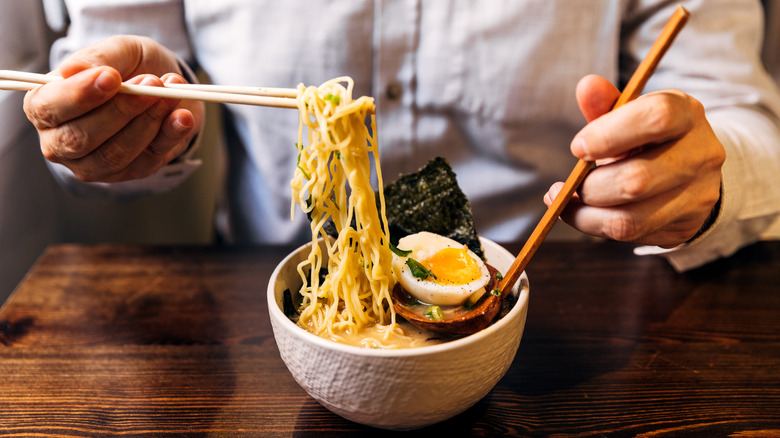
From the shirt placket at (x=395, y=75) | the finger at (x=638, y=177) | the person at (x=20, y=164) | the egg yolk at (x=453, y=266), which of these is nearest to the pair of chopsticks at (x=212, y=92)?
the egg yolk at (x=453, y=266)

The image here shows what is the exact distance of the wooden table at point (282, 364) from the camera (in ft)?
3.28

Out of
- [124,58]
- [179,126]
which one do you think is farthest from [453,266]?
[124,58]

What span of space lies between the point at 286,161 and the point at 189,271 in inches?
20.6

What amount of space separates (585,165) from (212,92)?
2.09ft

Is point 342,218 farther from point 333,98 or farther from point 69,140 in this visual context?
point 69,140

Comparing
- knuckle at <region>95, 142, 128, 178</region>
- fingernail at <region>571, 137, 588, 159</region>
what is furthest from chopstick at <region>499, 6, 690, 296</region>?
knuckle at <region>95, 142, 128, 178</region>

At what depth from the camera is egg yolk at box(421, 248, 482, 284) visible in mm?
1027

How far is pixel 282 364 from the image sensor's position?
1149 mm

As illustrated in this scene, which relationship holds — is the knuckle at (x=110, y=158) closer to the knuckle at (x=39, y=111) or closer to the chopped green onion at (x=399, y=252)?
the knuckle at (x=39, y=111)

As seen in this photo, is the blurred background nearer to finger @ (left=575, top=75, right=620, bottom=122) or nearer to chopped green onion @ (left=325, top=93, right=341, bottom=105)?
finger @ (left=575, top=75, right=620, bottom=122)

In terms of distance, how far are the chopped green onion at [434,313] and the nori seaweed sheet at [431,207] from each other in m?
0.21

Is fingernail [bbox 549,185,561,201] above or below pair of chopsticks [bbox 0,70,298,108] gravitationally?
below

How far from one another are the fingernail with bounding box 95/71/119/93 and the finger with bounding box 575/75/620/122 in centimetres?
81

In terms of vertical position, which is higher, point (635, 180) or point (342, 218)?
point (635, 180)
